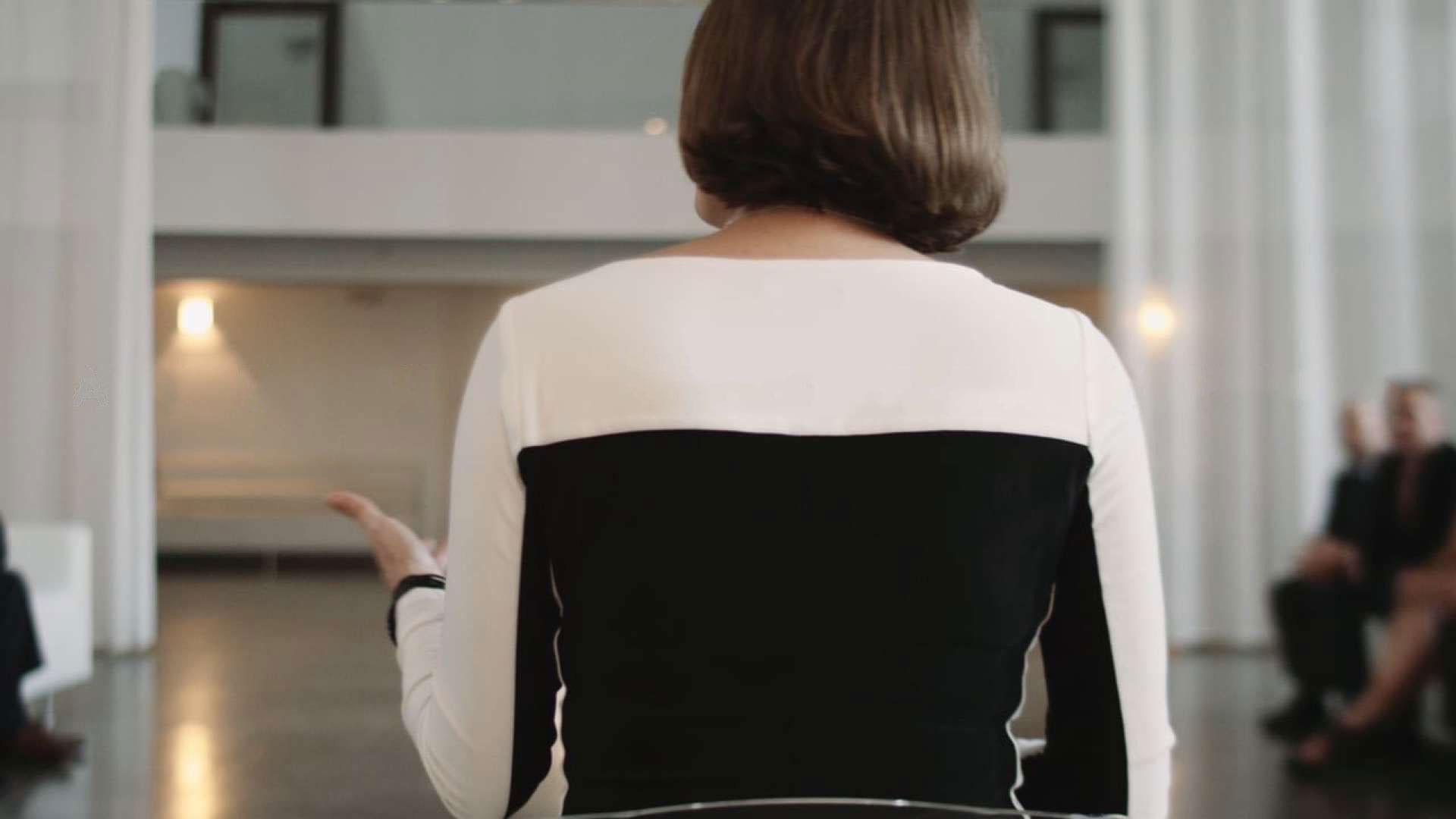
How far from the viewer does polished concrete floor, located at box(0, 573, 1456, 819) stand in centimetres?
329

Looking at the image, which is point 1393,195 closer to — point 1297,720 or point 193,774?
point 1297,720

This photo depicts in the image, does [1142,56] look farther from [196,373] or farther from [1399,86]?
[196,373]

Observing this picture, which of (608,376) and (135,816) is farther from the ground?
(608,376)

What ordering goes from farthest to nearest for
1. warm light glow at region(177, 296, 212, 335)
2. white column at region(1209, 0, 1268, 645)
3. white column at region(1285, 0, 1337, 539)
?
1. warm light glow at region(177, 296, 212, 335)
2. white column at region(1209, 0, 1268, 645)
3. white column at region(1285, 0, 1337, 539)

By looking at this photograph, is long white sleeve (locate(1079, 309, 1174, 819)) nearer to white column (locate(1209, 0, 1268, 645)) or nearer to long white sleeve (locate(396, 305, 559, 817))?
long white sleeve (locate(396, 305, 559, 817))

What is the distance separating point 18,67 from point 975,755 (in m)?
6.60

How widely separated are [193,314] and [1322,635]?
965cm

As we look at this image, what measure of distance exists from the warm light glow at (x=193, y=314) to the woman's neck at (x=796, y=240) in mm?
11442

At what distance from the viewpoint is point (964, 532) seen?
0.69 metres

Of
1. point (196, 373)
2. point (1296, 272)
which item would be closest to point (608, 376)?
point (1296, 272)

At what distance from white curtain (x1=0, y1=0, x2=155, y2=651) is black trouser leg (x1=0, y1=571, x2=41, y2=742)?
6.66 feet

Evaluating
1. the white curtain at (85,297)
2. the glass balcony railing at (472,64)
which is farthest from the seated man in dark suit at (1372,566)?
the white curtain at (85,297)

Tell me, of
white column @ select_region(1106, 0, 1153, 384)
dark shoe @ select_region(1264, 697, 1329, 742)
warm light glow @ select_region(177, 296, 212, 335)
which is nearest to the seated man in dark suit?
dark shoe @ select_region(1264, 697, 1329, 742)

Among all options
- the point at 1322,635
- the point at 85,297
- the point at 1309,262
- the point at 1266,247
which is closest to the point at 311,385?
the point at 85,297
